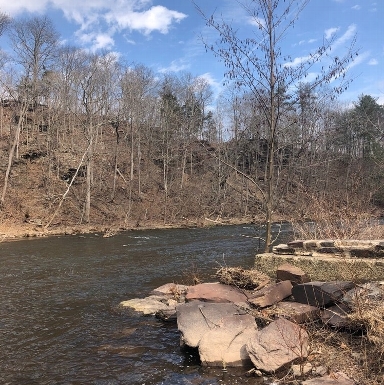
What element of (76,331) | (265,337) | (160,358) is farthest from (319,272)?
(76,331)

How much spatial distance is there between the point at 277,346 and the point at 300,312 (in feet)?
4.06

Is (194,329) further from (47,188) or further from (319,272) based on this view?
(47,188)

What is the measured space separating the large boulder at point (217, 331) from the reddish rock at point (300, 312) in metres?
0.59

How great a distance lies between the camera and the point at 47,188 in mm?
30844

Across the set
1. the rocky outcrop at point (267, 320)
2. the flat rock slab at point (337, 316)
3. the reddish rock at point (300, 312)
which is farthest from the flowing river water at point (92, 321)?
the flat rock slab at point (337, 316)

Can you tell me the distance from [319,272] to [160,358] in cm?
409

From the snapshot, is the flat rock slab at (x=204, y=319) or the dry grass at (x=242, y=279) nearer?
the flat rock slab at (x=204, y=319)

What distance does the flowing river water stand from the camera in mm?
5137

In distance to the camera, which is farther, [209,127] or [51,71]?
[209,127]

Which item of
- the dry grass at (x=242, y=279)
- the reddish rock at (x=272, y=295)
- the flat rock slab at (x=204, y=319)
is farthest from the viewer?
the dry grass at (x=242, y=279)

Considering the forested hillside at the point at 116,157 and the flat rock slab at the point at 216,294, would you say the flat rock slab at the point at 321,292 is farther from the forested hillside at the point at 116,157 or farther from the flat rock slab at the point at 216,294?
the forested hillside at the point at 116,157

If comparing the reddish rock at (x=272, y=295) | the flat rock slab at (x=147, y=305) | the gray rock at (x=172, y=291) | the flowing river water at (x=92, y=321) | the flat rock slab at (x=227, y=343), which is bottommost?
the flowing river water at (x=92, y=321)

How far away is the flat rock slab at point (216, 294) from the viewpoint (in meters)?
7.11

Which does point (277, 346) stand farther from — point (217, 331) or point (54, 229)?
point (54, 229)
